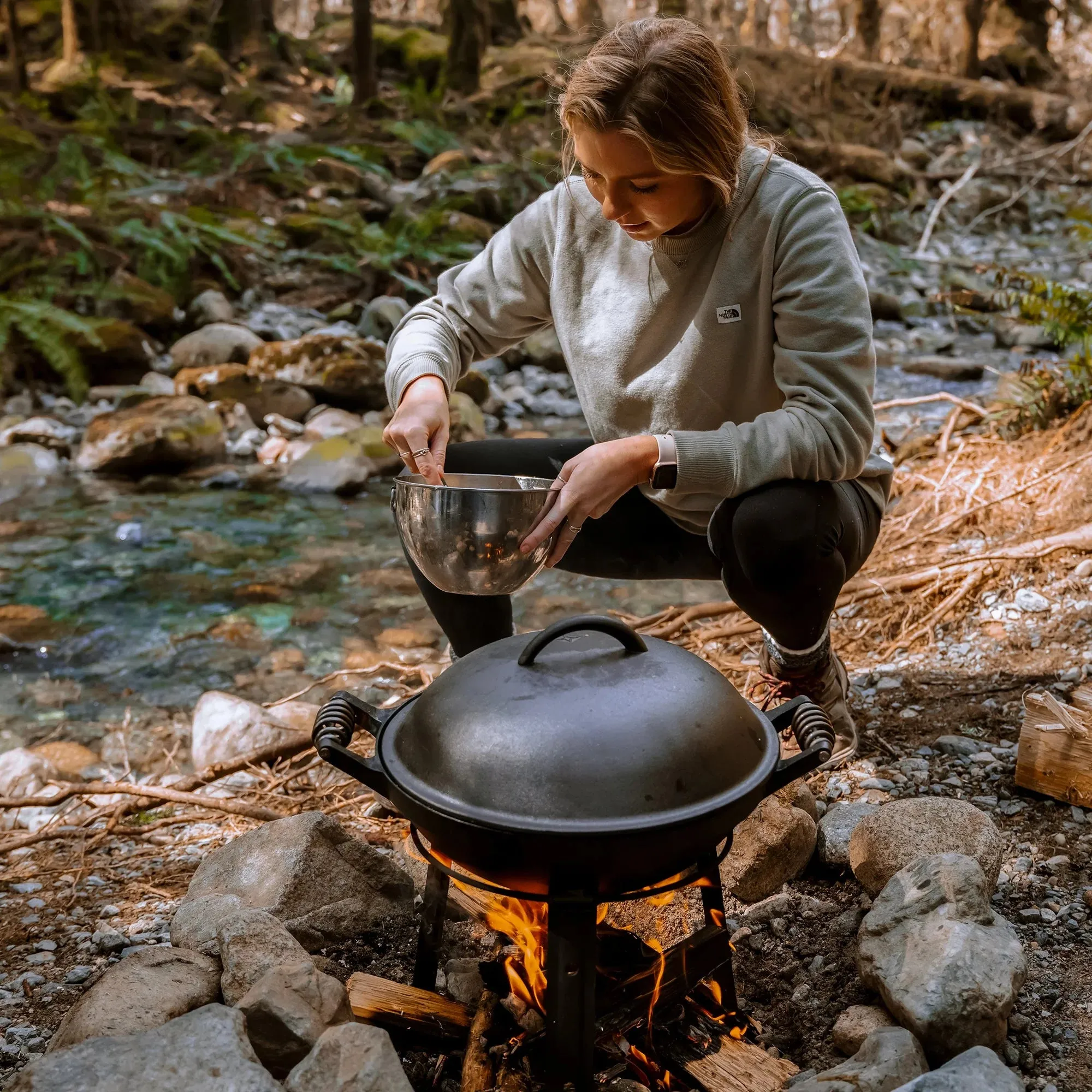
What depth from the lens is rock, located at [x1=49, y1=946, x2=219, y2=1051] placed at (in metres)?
1.30

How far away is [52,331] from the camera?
6.04 m

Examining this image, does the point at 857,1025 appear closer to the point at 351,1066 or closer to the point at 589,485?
the point at 351,1066

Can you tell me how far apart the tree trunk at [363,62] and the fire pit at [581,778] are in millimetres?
12033

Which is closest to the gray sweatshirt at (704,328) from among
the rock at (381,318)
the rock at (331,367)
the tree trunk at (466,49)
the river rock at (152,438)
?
the river rock at (152,438)

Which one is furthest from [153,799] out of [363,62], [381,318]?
[363,62]

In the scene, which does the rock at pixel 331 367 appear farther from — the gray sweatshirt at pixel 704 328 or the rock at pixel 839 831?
the rock at pixel 839 831

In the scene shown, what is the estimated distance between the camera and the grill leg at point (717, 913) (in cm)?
141

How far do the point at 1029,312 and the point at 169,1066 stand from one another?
3.81 meters

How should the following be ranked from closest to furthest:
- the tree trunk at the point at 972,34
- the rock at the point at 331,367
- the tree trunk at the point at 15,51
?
the rock at the point at 331,367 → the tree trunk at the point at 15,51 → the tree trunk at the point at 972,34

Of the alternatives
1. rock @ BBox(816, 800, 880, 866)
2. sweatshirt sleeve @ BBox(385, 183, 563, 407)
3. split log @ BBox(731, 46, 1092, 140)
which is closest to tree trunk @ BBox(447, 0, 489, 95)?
split log @ BBox(731, 46, 1092, 140)

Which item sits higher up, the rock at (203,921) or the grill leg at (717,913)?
the grill leg at (717,913)

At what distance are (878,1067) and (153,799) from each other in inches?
62.4

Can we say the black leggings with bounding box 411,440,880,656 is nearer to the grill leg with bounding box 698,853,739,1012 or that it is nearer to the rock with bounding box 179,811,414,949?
the rock with bounding box 179,811,414,949

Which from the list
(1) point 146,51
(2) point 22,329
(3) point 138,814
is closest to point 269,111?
(1) point 146,51
